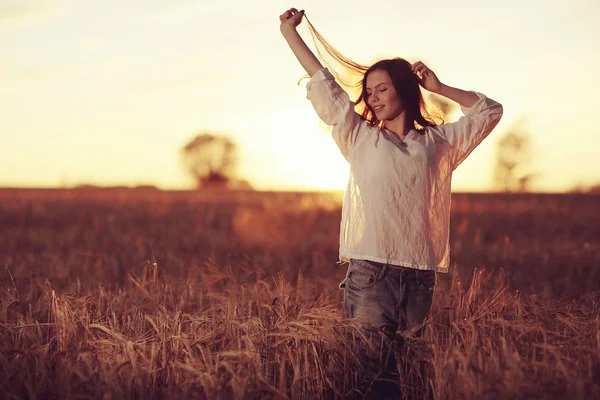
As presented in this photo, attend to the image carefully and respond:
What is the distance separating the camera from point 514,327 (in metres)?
3.24

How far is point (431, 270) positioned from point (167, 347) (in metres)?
1.33

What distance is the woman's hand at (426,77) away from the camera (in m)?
3.15

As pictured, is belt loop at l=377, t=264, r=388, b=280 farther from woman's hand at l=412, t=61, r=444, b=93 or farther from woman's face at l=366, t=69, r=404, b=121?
woman's hand at l=412, t=61, r=444, b=93

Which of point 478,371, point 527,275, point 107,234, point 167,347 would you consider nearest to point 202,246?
point 107,234

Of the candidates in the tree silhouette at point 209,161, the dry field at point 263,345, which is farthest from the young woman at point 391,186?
the tree silhouette at point 209,161

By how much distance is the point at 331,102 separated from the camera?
2.89 meters

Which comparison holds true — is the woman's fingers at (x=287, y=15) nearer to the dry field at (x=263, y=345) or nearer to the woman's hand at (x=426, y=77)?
the woman's hand at (x=426, y=77)

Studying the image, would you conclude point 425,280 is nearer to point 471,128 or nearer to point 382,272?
point 382,272

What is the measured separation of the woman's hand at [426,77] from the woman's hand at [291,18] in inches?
23.8

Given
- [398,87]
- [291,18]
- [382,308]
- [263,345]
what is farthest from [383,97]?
[263,345]

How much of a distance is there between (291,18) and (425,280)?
Result: 1399 mm

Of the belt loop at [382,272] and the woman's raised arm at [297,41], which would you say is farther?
the woman's raised arm at [297,41]

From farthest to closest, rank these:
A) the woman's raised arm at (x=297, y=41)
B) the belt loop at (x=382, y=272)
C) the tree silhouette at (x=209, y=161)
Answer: the tree silhouette at (x=209, y=161), the woman's raised arm at (x=297, y=41), the belt loop at (x=382, y=272)

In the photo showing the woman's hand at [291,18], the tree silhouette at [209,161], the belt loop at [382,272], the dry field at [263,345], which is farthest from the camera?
the tree silhouette at [209,161]
